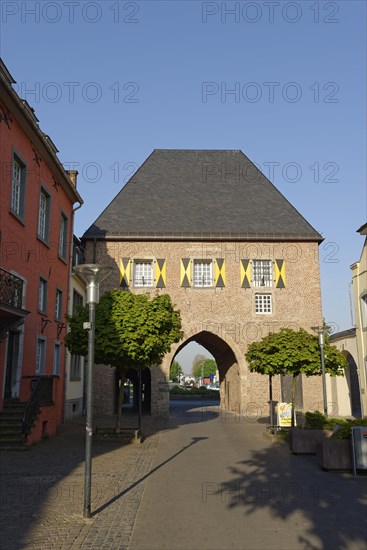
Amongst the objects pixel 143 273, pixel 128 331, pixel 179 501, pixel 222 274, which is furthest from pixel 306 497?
pixel 143 273

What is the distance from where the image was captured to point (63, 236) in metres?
22.5

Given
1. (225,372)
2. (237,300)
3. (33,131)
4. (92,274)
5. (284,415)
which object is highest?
(33,131)

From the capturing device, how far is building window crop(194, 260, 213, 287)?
28609mm

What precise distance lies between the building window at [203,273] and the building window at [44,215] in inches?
427

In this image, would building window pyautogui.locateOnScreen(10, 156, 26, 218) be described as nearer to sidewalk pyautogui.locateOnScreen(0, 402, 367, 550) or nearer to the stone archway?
sidewalk pyautogui.locateOnScreen(0, 402, 367, 550)

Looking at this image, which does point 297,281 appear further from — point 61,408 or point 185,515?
point 185,515

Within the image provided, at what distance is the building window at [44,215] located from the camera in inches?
763

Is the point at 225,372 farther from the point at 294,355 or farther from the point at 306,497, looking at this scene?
the point at 306,497

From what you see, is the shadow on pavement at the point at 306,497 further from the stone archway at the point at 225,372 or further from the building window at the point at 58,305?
the stone archway at the point at 225,372

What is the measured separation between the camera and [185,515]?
24.5 feet

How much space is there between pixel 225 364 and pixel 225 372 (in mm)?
631

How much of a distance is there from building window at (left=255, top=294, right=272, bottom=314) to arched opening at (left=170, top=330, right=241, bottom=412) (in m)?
2.67

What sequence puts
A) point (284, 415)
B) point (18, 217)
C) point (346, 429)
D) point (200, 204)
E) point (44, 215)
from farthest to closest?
1. point (200, 204)
2. point (44, 215)
3. point (284, 415)
4. point (18, 217)
5. point (346, 429)

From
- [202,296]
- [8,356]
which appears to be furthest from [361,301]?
[8,356]
